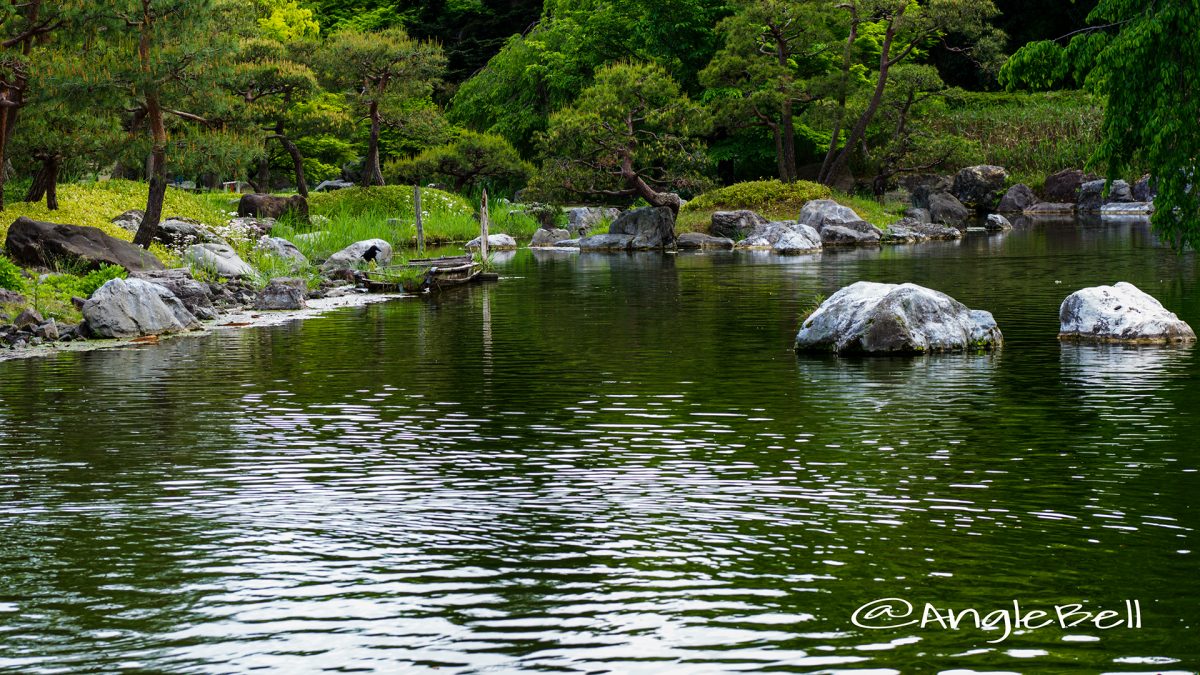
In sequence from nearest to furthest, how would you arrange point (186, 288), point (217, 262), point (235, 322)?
point (235, 322), point (186, 288), point (217, 262)

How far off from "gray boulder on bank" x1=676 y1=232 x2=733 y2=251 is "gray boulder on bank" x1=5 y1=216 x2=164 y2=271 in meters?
21.6

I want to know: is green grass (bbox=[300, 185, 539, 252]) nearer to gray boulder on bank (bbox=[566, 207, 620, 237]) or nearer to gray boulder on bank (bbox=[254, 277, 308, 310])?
gray boulder on bank (bbox=[566, 207, 620, 237])

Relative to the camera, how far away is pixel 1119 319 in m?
17.2

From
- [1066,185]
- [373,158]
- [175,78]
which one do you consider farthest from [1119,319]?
[1066,185]

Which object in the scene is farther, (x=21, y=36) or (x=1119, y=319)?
(x=21, y=36)

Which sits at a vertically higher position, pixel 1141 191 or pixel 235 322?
pixel 1141 191

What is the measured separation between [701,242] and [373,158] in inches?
605

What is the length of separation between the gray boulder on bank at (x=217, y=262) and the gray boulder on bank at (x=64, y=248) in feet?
7.04

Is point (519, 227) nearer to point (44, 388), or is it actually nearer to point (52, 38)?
point (52, 38)

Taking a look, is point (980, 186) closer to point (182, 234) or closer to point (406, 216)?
point (406, 216)

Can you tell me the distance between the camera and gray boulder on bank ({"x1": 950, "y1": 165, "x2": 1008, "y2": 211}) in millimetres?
59156

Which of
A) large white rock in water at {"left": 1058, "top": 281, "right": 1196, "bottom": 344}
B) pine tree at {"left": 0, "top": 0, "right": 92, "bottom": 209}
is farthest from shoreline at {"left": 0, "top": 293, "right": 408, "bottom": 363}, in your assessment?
large white rock in water at {"left": 1058, "top": 281, "right": 1196, "bottom": 344}

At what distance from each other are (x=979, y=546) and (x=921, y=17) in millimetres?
42022

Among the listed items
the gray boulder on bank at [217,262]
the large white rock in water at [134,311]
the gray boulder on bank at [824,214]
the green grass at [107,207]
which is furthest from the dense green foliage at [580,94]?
the large white rock in water at [134,311]
